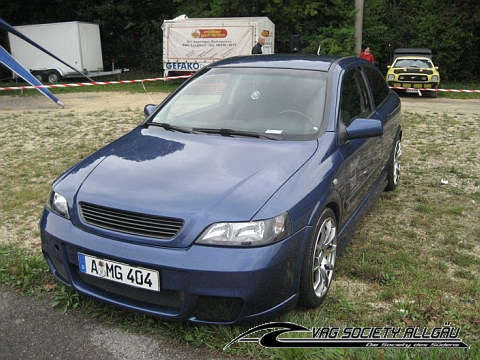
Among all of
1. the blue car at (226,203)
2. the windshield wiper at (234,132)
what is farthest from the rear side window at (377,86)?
the windshield wiper at (234,132)

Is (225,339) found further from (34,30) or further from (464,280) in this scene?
(34,30)

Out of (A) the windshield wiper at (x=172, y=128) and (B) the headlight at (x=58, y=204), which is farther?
(A) the windshield wiper at (x=172, y=128)

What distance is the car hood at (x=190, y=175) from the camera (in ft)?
8.68

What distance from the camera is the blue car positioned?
2.54 m

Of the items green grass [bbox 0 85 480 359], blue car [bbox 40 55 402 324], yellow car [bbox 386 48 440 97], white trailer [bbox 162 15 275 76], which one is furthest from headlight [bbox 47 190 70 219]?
white trailer [bbox 162 15 275 76]

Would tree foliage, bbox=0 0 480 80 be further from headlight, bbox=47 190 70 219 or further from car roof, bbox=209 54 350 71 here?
headlight, bbox=47 190 70 219

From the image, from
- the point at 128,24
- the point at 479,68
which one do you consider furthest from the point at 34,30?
the point at 479,68

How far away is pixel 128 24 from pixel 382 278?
1047 inches

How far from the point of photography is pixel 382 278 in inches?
136

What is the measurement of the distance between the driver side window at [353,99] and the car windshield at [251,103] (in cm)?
21

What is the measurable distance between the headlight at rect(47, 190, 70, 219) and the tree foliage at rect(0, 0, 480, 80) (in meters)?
18.1

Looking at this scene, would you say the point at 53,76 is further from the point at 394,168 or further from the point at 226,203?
the point at 226,203

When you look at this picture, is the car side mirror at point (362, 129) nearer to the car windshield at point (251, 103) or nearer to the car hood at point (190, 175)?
the car windshield at point (251, 103)

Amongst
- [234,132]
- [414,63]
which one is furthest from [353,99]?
[414,63]
